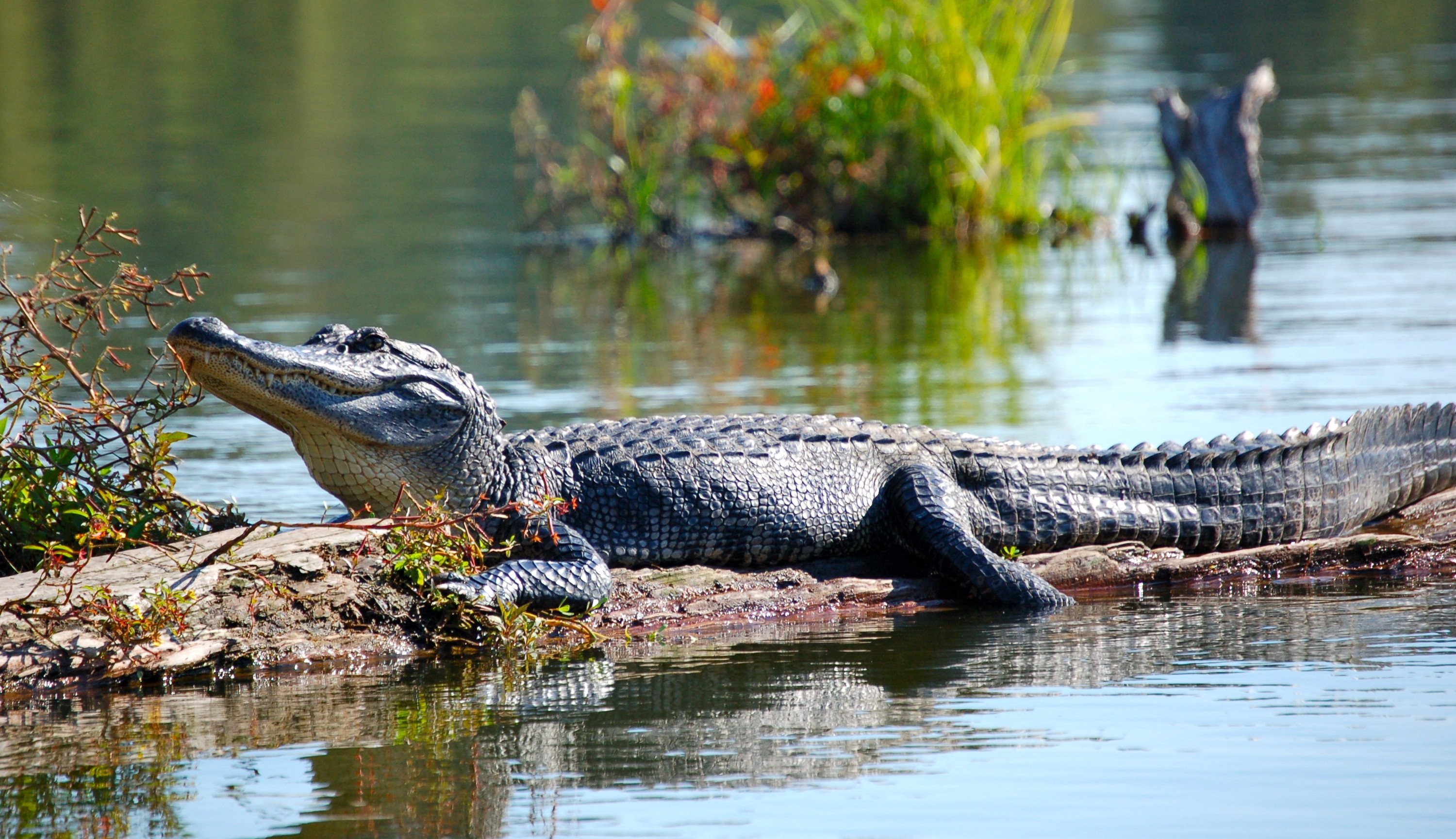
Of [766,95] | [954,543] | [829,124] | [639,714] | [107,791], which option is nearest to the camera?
[107,791]

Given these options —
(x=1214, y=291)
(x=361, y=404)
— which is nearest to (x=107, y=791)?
(x=361, y=404)

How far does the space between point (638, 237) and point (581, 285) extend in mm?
2535

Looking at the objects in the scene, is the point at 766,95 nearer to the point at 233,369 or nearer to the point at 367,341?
the point at 367,341

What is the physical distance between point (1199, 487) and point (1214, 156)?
10.2 meters

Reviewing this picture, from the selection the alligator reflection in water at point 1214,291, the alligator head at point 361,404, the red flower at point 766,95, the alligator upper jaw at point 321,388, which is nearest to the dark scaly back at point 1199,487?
the alligator head at point 361,404

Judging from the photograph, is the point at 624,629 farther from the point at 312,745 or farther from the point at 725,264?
the point at 725,264

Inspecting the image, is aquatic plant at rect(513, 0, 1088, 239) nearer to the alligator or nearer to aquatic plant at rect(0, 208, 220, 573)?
the alligator

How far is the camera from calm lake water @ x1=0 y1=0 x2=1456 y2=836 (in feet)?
12.9

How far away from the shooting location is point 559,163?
944 inches

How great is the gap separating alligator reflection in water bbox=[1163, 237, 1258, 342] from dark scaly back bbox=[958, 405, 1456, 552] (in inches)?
198

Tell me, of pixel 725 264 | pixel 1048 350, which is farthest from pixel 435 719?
pixel 725 264

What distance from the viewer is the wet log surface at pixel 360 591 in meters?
5.00

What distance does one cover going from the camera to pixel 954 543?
6.00 meters

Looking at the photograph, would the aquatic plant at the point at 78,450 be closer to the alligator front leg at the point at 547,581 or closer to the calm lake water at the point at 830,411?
the calm lake water at the point at 830,411
